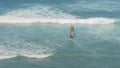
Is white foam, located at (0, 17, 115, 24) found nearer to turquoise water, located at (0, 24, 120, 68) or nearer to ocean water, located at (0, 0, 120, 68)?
ocean water, located at (0, 0, 120, 68)

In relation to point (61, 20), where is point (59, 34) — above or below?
below

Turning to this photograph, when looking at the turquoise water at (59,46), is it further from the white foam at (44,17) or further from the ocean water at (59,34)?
the white foam at (44,17)

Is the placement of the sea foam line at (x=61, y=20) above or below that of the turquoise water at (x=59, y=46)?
above

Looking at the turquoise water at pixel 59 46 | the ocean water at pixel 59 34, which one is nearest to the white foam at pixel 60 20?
the ocean water at pixel 59 34

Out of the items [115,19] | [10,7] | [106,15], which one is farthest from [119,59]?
[10,7]

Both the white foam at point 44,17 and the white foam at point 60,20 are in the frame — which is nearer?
the white foam at point 60,20

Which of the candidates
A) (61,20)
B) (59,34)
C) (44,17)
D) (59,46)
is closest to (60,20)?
(61,20)

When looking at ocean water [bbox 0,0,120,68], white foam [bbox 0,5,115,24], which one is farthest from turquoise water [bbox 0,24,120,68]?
white foam [bbox 0,5,115,24]

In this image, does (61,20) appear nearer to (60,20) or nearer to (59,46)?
(60,20)

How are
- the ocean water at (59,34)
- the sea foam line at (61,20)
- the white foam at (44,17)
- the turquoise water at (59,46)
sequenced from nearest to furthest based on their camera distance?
the turquoise water at (59,46) → the ocean water at (59,34) → the sea foam line at (61,20) → the white foam at (44,17)
